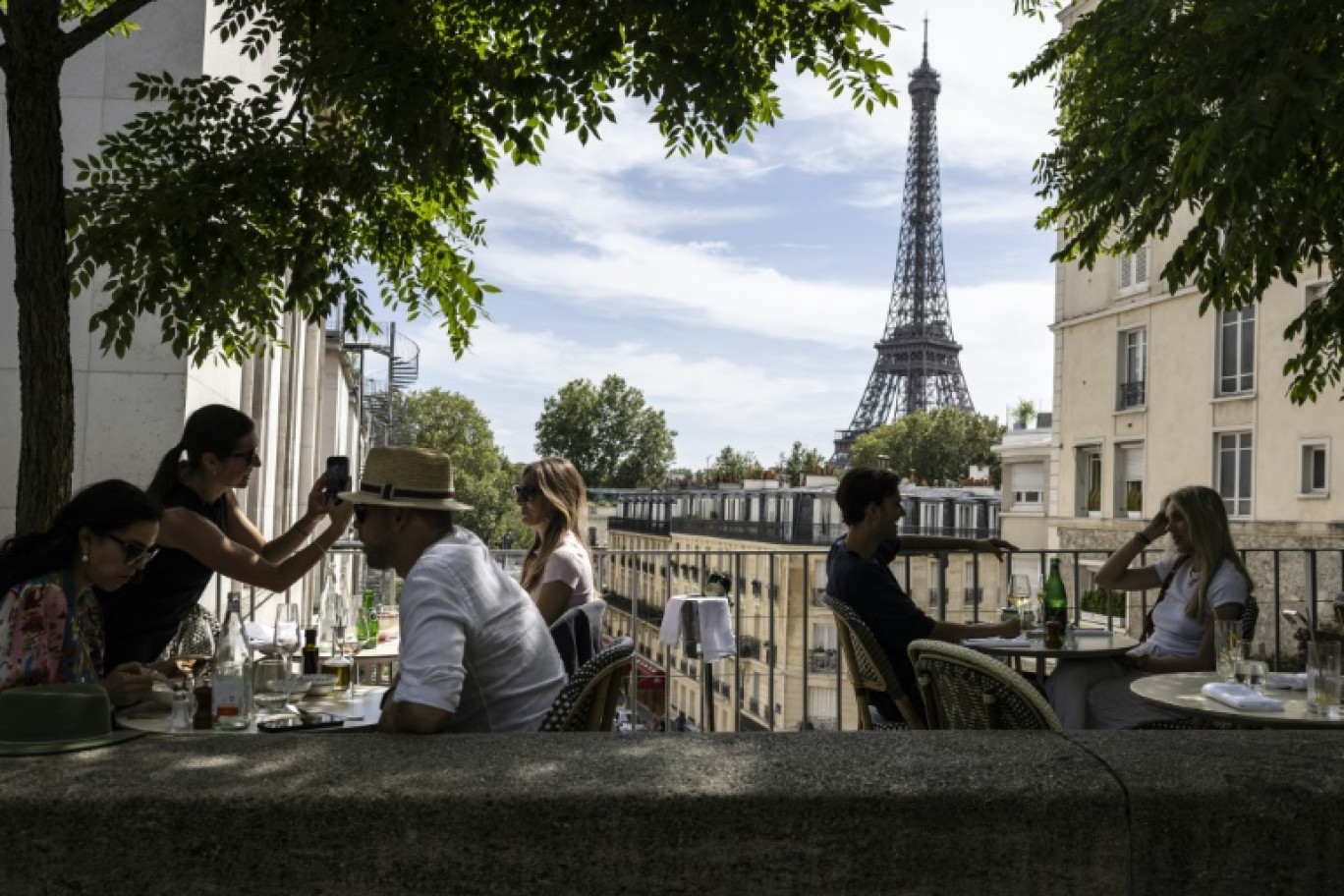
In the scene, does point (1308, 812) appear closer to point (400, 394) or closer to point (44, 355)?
point (44, 355)

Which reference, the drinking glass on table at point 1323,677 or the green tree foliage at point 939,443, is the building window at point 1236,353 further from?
the green tree foliage at point 939,443

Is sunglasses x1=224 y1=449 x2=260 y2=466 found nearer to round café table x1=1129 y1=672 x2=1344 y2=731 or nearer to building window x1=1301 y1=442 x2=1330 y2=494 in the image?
round café table x1=1129 y1=672 x2=1344 y2=731

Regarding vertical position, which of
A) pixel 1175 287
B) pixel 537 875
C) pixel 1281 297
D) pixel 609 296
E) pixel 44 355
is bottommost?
pixel 537 875

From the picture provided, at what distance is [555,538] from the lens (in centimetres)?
571

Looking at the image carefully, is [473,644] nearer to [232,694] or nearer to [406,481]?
[406,481]

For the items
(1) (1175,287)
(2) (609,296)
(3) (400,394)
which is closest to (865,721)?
(1) (1175,287)

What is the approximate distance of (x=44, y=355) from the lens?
Result: 4195 millimetres

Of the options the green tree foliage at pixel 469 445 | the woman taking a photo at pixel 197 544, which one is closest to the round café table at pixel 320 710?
the woman taking a photo at pixel 197 544

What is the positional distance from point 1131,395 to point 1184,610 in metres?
32.6

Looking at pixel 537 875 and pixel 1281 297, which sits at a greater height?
pixel 1281 297

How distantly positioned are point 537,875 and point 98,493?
2304mm

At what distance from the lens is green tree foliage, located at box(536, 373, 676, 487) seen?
96562 mm

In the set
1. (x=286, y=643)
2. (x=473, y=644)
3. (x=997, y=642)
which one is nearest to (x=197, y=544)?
(x=286, y=643)

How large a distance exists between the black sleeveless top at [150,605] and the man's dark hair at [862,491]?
275cm
